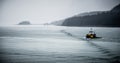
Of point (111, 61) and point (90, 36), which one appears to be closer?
point (111, 61)

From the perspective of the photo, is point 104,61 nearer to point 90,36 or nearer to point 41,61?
point 41,61

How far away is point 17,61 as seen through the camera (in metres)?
21.8

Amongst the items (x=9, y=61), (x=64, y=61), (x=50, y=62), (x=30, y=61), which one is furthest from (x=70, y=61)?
(x=9, y=61)

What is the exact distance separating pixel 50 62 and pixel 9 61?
13.1ft

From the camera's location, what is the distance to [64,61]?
22062 mm

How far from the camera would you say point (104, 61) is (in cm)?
2228

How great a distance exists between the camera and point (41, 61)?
2183 centimetres

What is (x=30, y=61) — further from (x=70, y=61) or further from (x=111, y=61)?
(x=111, y=61)

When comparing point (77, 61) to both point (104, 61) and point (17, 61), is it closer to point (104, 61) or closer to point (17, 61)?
point (104, 61)

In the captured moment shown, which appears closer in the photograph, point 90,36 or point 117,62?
point 117,62

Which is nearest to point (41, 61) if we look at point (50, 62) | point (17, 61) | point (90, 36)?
point (50, 62)

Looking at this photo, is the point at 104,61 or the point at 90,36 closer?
the point at 104,61

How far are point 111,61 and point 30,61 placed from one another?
7912mm

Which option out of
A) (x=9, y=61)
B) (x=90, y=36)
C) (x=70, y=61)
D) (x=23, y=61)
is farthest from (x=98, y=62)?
(x=90, y=36)
